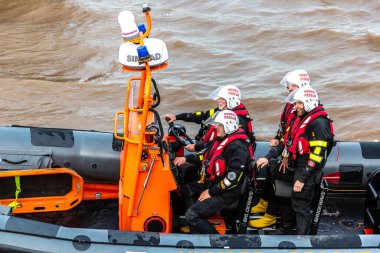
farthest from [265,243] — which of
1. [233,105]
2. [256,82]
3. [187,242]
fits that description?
[256,82]

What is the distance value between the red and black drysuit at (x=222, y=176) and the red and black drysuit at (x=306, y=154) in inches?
13.9

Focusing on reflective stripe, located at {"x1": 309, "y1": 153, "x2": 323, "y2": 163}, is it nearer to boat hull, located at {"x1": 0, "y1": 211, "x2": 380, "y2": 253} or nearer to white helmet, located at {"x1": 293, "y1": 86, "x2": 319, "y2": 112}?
white helmet, located at {"x1": 293, "y1": 86, "x2": 319, "y2": 112}

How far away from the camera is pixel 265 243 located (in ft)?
14.5

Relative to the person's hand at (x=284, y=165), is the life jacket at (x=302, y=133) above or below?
above

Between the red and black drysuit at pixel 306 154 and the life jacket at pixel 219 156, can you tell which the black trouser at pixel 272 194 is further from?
the life jacket at pixel 219 156

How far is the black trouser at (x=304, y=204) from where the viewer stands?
468 centimetres

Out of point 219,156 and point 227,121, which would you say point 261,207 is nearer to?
point 219,156

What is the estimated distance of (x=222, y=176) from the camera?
181 inches

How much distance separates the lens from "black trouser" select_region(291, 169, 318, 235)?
468cm

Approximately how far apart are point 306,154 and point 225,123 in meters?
0.61

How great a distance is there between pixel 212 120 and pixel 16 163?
63.0 inches

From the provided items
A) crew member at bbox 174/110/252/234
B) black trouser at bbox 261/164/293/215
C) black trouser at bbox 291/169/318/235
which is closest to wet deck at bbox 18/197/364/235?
black trouser at bbox 261/164/293/215

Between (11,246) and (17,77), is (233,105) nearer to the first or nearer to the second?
(11,246)

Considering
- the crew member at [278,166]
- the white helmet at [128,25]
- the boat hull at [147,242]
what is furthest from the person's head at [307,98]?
the white helmet at [128,25]
